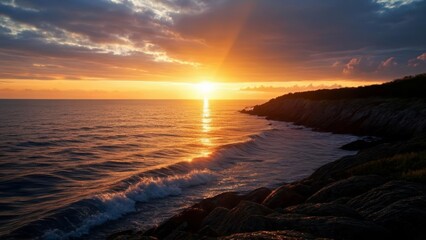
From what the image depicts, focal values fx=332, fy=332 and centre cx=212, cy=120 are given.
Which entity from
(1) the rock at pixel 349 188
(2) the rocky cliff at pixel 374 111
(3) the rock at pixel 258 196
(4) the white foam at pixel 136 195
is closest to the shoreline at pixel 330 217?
(1) the rock at pixel 349 188

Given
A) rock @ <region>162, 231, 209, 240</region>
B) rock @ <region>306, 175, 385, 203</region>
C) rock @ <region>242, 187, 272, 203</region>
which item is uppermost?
rock @ <region>306, 175, 385, 203</region>

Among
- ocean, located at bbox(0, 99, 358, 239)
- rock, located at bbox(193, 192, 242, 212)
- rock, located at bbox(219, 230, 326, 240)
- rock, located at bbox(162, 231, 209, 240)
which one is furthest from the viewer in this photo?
ocean, located at bbox(0, 99, 358, 239)

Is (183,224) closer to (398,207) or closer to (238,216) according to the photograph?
(238,216)

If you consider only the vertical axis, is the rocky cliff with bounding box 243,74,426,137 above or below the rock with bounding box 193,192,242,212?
above

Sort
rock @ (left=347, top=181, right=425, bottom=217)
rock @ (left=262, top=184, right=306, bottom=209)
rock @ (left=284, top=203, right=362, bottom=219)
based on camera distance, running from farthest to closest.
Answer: rock @ (left=262, top=184, right=306, bottom=209), rock @ (left=347, top=181, right=425, bottom=217), rock @ (left=284, top=203, right=362, bottom=219)

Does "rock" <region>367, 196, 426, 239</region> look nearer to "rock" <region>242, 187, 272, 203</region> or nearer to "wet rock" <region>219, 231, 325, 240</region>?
"wet rock" <region>219, 231, 325, 240</region>

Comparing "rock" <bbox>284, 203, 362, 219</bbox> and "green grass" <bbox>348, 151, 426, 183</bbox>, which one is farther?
"green grass" <bbox>348, 151, 426, 183</bbox>

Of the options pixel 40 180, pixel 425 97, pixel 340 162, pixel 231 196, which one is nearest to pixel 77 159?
pixel 40 180

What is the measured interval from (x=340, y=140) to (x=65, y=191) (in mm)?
38655

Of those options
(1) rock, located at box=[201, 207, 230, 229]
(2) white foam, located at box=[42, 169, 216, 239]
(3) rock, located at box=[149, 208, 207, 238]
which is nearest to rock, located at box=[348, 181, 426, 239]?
(1) rock, located at box=[201, 207, 230, 229]

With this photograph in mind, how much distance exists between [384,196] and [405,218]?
1.61 metres

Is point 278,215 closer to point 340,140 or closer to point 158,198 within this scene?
point 158,198

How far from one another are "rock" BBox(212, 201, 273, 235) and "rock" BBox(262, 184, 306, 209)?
10.9 feet

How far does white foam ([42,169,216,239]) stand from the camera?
16125 millimetres
